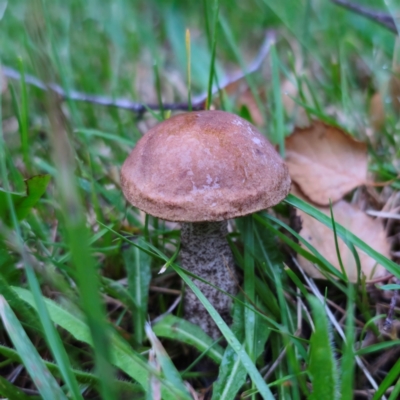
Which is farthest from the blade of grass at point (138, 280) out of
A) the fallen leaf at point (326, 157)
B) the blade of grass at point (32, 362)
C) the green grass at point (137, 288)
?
the fallen leaf at point (326, 157)

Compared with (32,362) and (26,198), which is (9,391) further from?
(26,198)

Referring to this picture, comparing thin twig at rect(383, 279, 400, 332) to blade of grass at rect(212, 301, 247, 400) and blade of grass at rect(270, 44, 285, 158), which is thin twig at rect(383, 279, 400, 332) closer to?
blade of grass at rect(212, 301, 247, 400)

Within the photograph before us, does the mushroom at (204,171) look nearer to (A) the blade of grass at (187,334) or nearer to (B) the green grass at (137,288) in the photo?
(B) the green grass at (137,288)

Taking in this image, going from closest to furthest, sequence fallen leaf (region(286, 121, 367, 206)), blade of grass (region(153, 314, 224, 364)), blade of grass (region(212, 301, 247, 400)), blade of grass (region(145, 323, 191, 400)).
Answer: blade of grass (region(145, 323, 191, 400))
blade of grass (region(212, 301, 247, 400))
blade of grass (region(153, 314, 224, 364))
fallen leaf (region(286, 121, 367, 206))

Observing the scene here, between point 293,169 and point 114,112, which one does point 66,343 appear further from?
point 114,112

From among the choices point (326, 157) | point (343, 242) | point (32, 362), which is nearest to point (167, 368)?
point (32, 362)

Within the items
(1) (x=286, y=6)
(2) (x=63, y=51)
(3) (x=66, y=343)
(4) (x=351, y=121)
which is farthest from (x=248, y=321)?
(1) (x=286, y=6)

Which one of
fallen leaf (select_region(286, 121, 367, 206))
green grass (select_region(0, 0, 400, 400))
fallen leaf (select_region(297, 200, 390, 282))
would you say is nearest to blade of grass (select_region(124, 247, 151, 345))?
green grass (select_region(0, 0, 400, 400))
